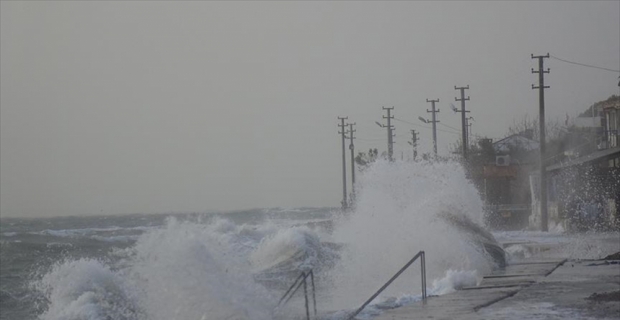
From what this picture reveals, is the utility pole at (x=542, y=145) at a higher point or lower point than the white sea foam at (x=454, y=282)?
higher

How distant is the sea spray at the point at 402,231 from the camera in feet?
82.0

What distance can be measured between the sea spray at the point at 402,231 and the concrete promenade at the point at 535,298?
9.91 ft

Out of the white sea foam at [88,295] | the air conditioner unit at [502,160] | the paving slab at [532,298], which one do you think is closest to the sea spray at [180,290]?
the white sea foam at [88,295]

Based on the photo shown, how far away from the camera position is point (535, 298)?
1619 cm

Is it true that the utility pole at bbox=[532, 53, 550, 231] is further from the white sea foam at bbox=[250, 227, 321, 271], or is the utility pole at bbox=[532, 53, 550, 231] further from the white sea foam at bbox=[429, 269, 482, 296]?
the white sea foam at bbox=[429, 269, 482, 296]

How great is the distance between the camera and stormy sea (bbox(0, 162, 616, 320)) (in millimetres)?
19328

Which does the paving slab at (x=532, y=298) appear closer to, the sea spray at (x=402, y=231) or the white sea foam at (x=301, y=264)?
the white sea foam at (x=301, y=264)

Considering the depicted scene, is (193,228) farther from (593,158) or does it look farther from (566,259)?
(593,158)

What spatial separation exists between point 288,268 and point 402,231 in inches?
277

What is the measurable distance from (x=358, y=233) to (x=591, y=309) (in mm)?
17794

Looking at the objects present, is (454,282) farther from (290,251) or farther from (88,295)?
(290,251)

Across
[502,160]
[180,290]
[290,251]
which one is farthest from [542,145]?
[180,290]

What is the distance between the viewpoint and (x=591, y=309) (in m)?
14.2

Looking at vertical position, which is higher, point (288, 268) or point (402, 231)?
point (402, 231)
